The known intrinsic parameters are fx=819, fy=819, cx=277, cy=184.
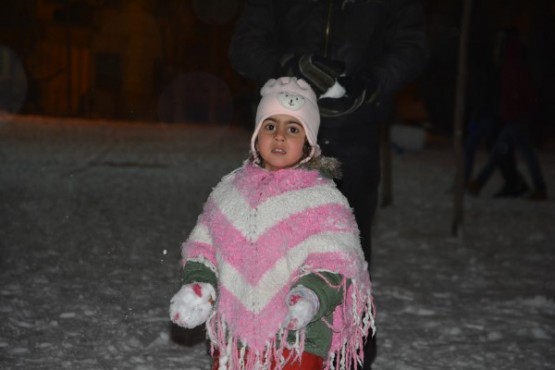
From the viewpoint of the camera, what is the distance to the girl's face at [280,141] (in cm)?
275

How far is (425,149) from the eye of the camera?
803 inches

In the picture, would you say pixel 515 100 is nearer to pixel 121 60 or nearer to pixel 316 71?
pixel 316 71

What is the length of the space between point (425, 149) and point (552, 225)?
11.6 metres

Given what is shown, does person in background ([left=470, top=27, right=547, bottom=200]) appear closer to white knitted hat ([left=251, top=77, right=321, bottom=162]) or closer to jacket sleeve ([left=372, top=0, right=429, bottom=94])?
jacket sleeve ([left=372, top=0, right=429, bottom=94])

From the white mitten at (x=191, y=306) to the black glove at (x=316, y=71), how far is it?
104 centimetres

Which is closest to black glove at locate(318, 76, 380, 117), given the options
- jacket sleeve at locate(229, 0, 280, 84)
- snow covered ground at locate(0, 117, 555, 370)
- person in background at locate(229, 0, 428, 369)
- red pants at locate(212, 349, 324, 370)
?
person in background at locate(229, 0, 428, 369)

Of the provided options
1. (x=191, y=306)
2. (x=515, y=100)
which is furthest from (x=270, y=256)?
(x=515, y=100)

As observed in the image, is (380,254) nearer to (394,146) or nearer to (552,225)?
(552,225)

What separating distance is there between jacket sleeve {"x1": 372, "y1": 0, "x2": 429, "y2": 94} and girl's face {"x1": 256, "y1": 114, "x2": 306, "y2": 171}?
0.74 metres

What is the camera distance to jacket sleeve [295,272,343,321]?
2.49 meters

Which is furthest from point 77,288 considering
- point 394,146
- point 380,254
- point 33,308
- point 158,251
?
point 394,146

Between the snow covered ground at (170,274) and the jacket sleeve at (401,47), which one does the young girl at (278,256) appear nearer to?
the jacket sleeve at (401,47)

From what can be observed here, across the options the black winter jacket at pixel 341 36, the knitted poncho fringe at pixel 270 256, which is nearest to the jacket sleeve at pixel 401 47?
the black winter jacket at pixel 341 36

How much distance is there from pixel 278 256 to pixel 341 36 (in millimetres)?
1203
